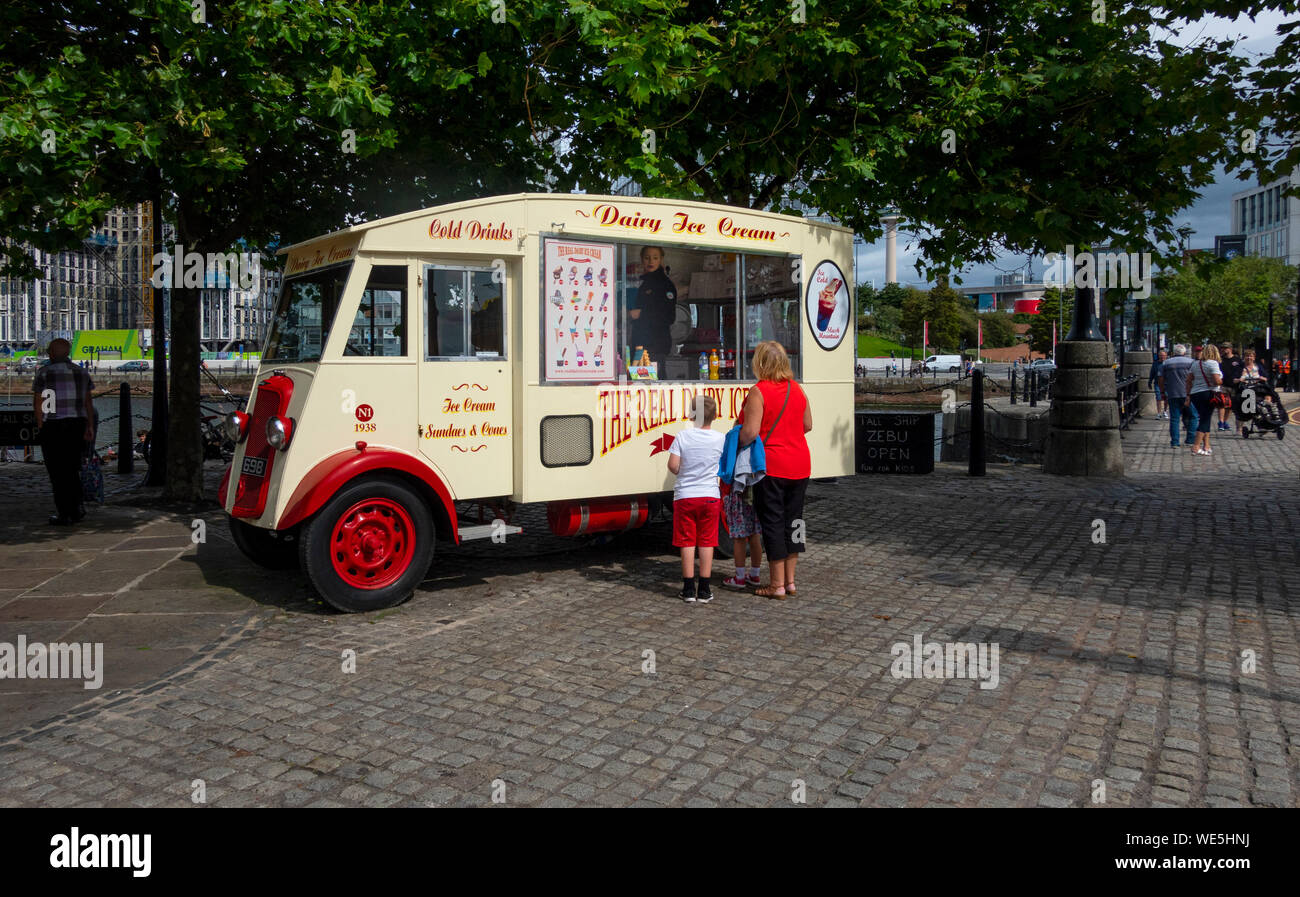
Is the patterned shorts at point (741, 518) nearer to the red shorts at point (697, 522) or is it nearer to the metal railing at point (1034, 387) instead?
the red shorts at point (697, 522)

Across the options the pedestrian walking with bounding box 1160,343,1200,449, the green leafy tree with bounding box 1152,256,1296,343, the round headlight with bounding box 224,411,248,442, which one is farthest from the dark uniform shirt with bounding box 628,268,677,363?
the green leafy tree with bounding box 1152,256,1296,343

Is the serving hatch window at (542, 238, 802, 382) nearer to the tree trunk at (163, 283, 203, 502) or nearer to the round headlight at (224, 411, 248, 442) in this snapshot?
the round headlight at (224, 411, 248, 442)

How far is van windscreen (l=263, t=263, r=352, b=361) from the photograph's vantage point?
7.77 metres

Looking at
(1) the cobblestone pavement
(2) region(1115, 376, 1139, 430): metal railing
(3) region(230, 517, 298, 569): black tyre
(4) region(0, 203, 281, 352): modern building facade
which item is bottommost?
(1) the cobblestone pavement

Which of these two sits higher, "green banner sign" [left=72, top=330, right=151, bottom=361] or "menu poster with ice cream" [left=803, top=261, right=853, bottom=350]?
"green banner sign" [left=72, top=330, right=151, bottom=361]

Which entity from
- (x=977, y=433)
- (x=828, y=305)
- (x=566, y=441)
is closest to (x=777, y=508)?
(x=566, y=441)

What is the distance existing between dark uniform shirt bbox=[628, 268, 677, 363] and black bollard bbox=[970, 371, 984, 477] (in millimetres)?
8177

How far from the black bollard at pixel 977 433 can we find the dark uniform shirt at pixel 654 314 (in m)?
8.18

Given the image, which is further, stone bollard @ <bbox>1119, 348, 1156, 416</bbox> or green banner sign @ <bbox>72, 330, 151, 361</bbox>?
green banner sign @ <bbox>72, 330, 151, 361</bbox>

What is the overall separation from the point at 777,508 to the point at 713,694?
2413mm

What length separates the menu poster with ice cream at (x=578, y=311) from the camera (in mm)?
8414

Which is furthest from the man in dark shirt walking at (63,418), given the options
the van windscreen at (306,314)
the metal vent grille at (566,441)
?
the metal vent grille at (566,441)

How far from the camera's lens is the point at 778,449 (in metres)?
8.04
